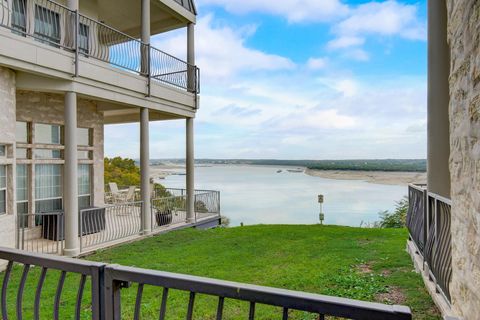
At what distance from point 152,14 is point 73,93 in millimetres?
4803

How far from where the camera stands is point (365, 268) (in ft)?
18.6

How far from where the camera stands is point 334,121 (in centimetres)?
3042

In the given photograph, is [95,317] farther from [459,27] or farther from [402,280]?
[402,280]

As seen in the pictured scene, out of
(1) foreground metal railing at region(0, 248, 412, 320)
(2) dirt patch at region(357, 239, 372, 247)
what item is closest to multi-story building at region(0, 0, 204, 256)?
(1) foreground metal railing at region(0, 248, 412, 320)

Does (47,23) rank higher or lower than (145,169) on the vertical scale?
higher

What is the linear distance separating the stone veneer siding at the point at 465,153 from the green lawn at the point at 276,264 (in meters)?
1.91

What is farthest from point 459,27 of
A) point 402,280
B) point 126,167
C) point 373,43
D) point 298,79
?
point 126,167

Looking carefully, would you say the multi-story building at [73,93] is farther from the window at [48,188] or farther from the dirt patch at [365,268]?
the dirt patch at [365,268]

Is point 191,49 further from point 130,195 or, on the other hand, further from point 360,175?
point 360,175

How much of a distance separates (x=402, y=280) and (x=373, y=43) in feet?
47.9

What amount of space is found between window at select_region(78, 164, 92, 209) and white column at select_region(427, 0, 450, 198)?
28.3 ft

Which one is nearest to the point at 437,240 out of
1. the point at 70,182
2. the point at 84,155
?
the point at 70,182

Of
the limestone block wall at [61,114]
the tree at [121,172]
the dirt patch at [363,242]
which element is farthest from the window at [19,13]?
the tree at [121,172]

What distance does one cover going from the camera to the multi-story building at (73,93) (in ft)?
20.7
